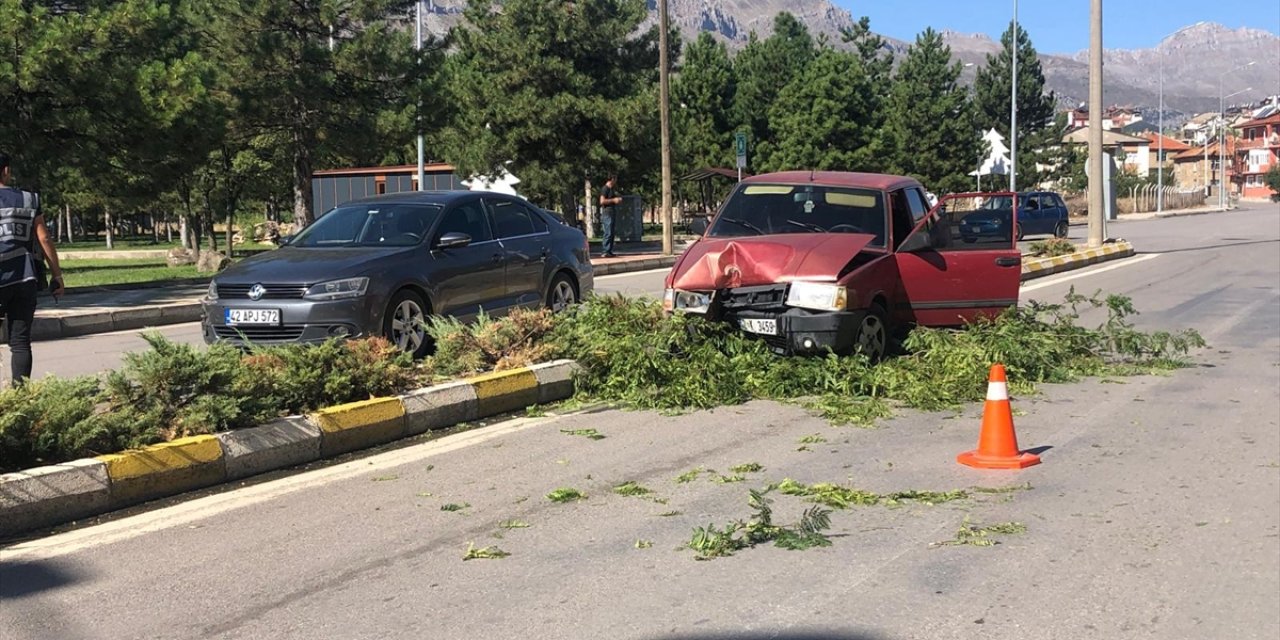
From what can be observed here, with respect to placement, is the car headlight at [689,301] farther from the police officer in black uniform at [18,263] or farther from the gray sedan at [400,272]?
the police officer in black uniform at [18,263]

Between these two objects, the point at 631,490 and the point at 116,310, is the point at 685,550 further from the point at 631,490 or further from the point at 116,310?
the point at 116,310

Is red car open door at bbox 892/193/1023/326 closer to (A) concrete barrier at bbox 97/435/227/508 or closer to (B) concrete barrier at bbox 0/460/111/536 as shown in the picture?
(A) concrete barrier at bbox 97/435/227/508

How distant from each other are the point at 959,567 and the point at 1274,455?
10.8ft

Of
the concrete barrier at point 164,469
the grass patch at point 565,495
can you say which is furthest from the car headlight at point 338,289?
the grass patch at point 565,495

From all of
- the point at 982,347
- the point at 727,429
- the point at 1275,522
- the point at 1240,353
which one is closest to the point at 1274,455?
the point at 1275,522

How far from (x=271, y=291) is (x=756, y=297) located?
400 centimetres

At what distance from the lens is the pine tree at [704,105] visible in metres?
50.4

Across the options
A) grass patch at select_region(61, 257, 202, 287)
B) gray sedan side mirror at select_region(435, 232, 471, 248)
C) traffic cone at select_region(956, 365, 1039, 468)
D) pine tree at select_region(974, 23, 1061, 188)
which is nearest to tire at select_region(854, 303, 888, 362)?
traffic cone at select_region(956, 365, 1039, 468)

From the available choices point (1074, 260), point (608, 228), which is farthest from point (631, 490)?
point (608, 228)

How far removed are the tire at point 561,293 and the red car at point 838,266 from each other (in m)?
2.36

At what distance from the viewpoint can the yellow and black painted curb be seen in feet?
18.2

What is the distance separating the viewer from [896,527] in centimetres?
544

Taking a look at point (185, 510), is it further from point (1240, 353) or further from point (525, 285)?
point (1240, 353)

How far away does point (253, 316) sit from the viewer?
942cm
